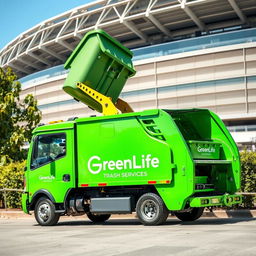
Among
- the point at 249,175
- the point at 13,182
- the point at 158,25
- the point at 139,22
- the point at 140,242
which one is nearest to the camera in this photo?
the point at 140,242

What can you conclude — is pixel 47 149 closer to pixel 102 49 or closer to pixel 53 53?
pixel 102 49

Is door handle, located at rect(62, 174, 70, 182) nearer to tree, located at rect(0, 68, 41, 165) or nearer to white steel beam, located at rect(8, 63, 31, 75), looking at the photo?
tree, located at rect(0, 68, 41, 165)

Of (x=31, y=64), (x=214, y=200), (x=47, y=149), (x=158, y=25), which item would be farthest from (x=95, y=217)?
(x=31, y=64)

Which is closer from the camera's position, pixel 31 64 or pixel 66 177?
pixel 66 177

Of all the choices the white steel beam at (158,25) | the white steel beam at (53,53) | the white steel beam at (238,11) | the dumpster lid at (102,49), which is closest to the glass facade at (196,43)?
the white steel beam at (238,11)

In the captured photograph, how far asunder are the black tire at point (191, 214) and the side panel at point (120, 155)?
6.16 ft

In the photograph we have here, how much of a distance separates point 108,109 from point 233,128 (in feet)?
151

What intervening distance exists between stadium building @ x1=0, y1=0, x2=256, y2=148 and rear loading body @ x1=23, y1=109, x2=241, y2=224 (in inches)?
1747

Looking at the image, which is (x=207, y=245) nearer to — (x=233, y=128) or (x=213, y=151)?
(x=213, y=151)

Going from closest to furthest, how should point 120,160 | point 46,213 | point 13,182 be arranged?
point 120,160 → point 46,213 → point 13,182

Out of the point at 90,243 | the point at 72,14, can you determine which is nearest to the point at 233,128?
the point at 72,14

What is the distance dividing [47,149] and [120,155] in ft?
7.72

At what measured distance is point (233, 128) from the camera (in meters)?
56.9

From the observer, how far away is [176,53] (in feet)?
192
